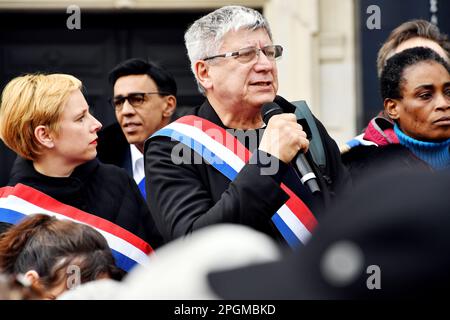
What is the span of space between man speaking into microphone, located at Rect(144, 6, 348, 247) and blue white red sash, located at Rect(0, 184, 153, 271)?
0.71ft

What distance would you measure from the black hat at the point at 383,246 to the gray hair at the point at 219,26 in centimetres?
233

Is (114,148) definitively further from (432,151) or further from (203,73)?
(432,151)

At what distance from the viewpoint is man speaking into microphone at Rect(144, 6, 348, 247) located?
9.80ft

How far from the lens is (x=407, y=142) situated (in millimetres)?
3814

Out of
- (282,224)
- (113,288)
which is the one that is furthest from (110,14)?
(113,288)

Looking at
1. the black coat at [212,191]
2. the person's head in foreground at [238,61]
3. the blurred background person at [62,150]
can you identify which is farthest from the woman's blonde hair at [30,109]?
the person's head in foreground at [238,61]

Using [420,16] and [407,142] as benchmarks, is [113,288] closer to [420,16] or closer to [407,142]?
[407,142]

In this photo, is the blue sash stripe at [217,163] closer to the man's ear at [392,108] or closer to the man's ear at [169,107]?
the man's ear at [392,108]

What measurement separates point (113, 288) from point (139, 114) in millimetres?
3042

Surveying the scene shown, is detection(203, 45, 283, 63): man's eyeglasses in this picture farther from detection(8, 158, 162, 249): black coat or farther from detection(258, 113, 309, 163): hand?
detection(8, 158, 162, 249): black coat

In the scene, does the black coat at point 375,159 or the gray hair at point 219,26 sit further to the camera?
the black coat at point 375,159

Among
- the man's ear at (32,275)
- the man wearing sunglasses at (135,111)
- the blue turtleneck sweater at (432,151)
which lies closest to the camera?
the man's ear at (32,275)

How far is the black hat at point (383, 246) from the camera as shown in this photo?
1.10 meters

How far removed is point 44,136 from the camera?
3.69 m
